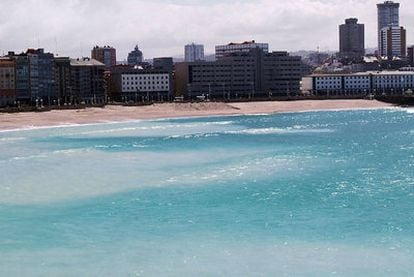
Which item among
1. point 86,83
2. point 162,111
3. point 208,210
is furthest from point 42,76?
point 208,210

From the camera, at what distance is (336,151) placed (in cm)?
5709

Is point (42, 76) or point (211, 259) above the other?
point (42, 76)

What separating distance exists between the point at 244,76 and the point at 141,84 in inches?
915

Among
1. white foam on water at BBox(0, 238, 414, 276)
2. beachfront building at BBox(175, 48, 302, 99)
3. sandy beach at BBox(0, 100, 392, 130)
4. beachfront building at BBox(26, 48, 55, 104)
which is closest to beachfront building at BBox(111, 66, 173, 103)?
beachfront building at BBox(175, 48, 302, 99)

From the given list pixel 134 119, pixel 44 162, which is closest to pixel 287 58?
pixel 134 119

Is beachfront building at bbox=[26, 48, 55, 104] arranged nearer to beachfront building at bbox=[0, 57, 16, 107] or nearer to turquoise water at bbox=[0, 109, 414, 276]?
beachfront building at bbox=[0, 57, 16, 107]

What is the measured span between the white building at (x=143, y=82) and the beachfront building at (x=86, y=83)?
21.2 ft

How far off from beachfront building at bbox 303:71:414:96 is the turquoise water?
310ft

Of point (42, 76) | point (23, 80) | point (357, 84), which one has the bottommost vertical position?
point (357, 84)

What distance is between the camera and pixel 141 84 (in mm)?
143125

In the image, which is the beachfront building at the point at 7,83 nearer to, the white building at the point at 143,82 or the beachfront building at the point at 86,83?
the beachfront building at the point at 86,83

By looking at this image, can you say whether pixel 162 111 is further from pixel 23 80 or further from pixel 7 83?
pixel 7 83

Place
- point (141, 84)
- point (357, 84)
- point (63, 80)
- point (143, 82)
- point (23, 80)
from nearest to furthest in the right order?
point (23, 80)
point (63, 80)
point (143, 82)
point (141, 84)
point (357, 84)

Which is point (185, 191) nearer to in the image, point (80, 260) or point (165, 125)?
point (80, 260)
